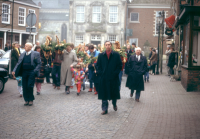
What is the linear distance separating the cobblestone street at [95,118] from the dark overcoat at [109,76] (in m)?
0.54

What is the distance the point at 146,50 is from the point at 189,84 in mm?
29994

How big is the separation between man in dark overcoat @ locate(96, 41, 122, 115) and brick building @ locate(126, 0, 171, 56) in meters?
35.1

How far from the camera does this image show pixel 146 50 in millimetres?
41906

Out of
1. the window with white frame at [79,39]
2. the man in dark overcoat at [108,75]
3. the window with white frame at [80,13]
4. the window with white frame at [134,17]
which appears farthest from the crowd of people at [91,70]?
the window with white frame at [134,17]

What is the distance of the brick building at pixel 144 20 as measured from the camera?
42.4 meters

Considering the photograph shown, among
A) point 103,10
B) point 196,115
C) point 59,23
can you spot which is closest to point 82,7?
point 103,10

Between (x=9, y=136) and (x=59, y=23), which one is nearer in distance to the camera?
(x=9, y=136)

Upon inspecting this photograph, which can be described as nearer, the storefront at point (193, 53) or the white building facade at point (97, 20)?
the storefront at point (193, 53)

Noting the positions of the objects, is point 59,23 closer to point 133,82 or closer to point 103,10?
point 103,10

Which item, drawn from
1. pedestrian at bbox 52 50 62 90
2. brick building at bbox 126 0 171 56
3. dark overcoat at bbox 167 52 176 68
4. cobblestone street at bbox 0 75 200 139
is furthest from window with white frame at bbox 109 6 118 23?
cobblestone street at bbox 0 75 200 139

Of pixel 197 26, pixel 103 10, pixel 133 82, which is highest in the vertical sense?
pixel 103 10

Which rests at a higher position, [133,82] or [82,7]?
[82,7]

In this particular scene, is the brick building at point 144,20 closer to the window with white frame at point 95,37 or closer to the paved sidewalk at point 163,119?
the window with white frame at point 95,37

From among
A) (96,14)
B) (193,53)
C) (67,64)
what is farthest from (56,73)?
(96,14)
